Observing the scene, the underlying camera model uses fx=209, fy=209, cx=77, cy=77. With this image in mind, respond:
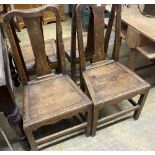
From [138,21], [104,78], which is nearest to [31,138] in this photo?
[104,78]

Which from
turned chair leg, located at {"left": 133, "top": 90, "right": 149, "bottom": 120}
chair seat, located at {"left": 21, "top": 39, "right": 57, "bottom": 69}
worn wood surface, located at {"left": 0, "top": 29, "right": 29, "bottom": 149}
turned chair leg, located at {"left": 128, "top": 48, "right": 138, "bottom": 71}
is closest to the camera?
worn wood surface, located at {"left": 0, "top": 29, "right": 29, "bottom": 149}

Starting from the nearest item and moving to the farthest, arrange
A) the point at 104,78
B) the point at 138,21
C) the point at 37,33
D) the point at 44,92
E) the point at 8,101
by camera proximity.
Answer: the point at 8,101 → the point at 37,33 → the point at 44,92 → the point at 104,78 → the point at 138,21

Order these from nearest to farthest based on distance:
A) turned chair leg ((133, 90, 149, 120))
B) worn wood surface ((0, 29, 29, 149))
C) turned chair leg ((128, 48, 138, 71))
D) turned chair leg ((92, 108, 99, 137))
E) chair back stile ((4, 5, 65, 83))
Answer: worn wood surface ((0, 29, 29, 149)), chair back stile ((4, 5, 65, 83)), turned chair leg ((92, 108, 99, 137)), turned chair leg ((133, 90, 149, 120)), turned chair leg ((128, 48, 138, 71))

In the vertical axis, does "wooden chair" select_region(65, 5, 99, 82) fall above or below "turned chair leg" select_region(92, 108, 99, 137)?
above

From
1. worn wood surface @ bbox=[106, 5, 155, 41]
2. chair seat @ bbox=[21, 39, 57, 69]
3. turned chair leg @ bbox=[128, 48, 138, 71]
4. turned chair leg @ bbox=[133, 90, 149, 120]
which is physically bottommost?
turned chair leg @ bbox=[133, 90, 149, 120]

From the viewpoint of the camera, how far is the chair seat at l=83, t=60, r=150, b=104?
55.2 inches

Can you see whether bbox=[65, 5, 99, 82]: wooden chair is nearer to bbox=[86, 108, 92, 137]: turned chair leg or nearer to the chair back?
the chair back

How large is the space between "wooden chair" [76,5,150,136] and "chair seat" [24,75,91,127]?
11 centimetres

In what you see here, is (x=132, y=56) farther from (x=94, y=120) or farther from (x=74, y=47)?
(x=94, y=120)

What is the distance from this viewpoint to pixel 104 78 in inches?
60.4

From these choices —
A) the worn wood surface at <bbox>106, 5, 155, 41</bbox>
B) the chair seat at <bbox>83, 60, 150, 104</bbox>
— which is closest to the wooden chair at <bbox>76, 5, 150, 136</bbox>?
the chair seat at <bbox>83, 60, 150, 104</bbox>

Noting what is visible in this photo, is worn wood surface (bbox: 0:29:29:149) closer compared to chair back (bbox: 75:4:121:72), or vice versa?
worn wood surface (bbox: 0:29:29:149)

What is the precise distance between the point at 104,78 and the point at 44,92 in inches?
17.7

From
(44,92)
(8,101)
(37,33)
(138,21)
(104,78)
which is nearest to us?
(8,101)
